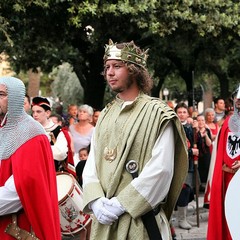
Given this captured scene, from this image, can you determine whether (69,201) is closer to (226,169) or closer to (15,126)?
(226,169)

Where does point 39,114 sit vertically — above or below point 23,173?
below

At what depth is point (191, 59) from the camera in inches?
831

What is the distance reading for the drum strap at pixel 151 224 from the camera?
3.86 m

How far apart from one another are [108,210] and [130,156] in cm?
35

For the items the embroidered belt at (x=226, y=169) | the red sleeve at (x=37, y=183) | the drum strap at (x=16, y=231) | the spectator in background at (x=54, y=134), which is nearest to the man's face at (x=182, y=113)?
the spectator in background at (x=54, y=134)

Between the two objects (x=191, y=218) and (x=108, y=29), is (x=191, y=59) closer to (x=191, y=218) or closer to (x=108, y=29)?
(x=108, y=29)

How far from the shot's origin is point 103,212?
389 cm

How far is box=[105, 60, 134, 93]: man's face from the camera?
4.12 meters

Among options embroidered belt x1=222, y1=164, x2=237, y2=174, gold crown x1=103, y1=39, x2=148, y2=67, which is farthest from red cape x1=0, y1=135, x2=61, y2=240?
embroidered belt x1=222, y1=164, x2=237, y2=174

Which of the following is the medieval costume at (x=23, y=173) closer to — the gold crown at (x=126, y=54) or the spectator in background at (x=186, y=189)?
the gold crown at (x=126, y=54)

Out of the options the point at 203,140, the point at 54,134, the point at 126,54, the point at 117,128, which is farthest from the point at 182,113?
the point at 117,128

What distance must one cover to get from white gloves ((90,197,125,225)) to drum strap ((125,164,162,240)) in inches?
5.7

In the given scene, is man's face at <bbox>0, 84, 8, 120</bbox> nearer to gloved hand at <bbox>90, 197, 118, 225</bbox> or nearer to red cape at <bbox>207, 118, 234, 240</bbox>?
gloved hand at <bbox>90, 197, 118, 225</bbox>

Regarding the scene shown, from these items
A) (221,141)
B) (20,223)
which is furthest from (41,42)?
(20,223)
